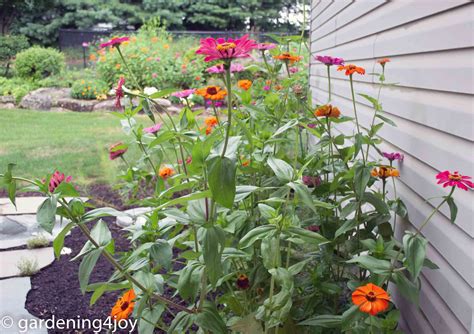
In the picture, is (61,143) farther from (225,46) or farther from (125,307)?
(225,46)

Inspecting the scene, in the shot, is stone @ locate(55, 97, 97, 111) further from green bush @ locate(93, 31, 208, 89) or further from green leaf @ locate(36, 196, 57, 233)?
green leaf @ locate(36, 196, 57, 233)

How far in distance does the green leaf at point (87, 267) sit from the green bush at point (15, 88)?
5968 mm

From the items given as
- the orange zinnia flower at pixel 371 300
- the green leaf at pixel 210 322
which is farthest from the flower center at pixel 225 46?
the green leaf at pixel 210 322

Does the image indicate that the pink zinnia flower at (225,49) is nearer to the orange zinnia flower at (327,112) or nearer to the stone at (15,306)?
the orange zinnia flower at (327,112)

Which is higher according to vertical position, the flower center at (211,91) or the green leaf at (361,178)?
the flower center at (211,91)

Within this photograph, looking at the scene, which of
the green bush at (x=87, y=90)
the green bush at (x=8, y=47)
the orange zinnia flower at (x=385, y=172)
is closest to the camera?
the orange zinnia flower at (x=385, y=172)

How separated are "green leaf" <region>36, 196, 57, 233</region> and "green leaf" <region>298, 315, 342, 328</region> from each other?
0.65 meters

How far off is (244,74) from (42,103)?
2.78 meters

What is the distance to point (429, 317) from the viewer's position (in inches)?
53.1

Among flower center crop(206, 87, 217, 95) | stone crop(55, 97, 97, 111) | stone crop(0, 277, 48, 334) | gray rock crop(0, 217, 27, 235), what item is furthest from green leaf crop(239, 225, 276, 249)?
stone crop(55, 97, 97, 111)

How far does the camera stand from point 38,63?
696 centimetres

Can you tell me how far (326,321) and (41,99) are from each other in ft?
20.3

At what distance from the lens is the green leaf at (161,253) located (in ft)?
3.83

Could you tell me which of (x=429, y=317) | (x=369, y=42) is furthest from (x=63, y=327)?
(x=369, y=42)
